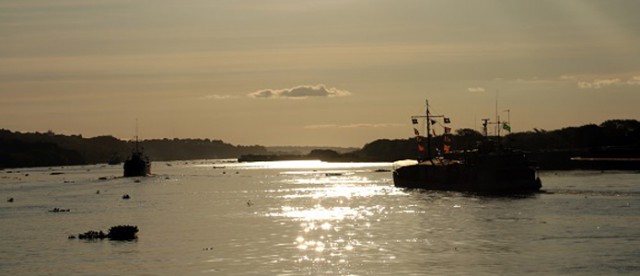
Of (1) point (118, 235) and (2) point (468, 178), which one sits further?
(2) point (468, 178)

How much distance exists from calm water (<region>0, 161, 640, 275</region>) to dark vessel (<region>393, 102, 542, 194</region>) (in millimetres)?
11590

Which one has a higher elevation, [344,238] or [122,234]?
[122,234]

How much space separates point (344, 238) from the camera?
7350 centimetres

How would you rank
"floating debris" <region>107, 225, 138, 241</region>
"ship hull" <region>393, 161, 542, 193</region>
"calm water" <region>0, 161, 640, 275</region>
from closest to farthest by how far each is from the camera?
1. "calm water" <region>0, 161, 640, 275</region>
2. "floating debris" <region>107, 225, 138, 241</region>
3. "ship hull" <region>393, 161, 542, 193</region>

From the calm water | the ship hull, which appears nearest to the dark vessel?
the ship hull

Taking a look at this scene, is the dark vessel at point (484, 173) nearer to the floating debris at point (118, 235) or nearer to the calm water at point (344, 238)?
the calm water at point (344, 238)

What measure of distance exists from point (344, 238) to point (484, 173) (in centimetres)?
7304

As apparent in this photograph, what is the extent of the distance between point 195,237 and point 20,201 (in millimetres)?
75147

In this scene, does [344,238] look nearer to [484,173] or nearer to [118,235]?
[118,235]

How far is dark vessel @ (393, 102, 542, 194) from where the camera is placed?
13862 centimetres

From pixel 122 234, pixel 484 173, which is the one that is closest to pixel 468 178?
pixel 484 173

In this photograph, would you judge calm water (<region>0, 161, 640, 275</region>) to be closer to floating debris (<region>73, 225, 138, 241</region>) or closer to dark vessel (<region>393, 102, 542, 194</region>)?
floating debris (<region>73, 225, 138, 241</region>)

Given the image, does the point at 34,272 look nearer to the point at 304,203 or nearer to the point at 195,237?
the point at 195,237

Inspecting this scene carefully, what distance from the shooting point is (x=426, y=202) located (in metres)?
121
